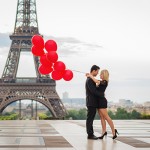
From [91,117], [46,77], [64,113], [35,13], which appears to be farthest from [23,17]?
[91,117]

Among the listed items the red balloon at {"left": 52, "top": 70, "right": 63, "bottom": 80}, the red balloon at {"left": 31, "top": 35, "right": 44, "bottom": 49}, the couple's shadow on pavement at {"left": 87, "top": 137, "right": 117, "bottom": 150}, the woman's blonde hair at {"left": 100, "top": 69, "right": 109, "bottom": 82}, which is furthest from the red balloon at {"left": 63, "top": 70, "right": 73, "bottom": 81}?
the couple's shadow on pavement at {"left": 87, "top": 137, "right": 117, "bottom": 150}

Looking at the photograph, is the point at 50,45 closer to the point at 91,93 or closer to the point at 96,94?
the point at 91,93

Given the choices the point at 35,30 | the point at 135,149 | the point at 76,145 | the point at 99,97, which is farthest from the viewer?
the point at 35,30

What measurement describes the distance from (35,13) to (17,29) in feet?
11.4

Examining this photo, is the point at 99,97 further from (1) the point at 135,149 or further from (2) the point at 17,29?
(2) the point at 17,29

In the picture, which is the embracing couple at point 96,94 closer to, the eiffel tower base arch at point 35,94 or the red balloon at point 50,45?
the red balloon at point 50,45

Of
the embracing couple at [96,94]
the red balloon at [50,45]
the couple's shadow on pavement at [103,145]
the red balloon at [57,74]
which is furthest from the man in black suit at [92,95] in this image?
the red balloon at [57,74]

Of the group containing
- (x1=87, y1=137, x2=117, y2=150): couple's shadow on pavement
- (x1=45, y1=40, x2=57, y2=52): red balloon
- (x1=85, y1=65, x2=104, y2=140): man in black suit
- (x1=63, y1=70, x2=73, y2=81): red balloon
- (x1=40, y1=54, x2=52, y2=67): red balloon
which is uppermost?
(x1=45, y1=40, x2=57, y2=52): red balloon

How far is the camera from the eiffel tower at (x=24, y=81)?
Answer: 59.8m

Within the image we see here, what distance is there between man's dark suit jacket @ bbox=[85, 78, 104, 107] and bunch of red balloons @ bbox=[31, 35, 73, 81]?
358cm

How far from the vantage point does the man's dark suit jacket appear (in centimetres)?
1122

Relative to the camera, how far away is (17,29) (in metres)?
64.4

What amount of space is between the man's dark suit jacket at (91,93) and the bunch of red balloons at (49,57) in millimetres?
3578

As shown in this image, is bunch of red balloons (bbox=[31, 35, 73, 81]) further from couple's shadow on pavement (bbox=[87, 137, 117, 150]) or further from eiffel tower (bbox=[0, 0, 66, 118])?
eiffel tower (bbox=[0, 0, 66, 118])
